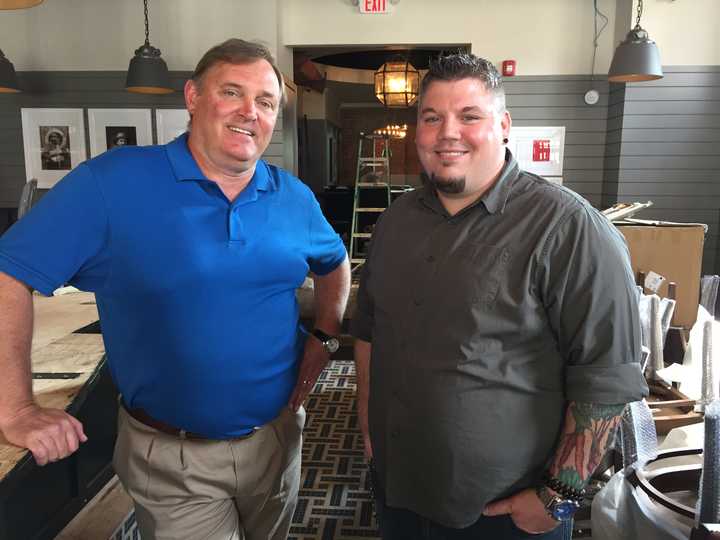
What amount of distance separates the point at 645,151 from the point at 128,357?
18.2 feet

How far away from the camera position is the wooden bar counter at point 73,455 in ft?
4.08

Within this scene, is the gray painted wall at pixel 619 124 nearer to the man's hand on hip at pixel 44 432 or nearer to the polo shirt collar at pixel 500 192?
the polo shirt collar at pixel 500 192

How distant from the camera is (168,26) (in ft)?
19.7

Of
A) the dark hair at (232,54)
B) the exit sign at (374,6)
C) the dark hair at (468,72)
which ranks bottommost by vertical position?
the dark hair at (468,72)

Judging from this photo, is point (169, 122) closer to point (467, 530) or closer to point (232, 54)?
point (232, 54)

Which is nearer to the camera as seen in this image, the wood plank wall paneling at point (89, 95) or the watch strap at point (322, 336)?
the watch strap at point (322, 336)

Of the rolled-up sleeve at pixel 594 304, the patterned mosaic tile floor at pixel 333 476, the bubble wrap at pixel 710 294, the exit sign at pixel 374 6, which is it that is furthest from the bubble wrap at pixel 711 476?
the exit sign at pixel 374 6

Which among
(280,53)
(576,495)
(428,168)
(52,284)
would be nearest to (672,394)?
(576,495)

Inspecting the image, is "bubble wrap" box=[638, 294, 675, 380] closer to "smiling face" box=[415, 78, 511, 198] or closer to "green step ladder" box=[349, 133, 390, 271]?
"smiling face" box=[415, 78, 511, 198]

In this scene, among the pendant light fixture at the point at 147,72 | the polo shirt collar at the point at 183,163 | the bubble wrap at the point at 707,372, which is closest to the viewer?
the polo shirt collar at the point at 183,163

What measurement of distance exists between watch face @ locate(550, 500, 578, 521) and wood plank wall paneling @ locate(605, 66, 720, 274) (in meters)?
5.15

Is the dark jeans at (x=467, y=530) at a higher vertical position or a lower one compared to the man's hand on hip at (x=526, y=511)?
lower

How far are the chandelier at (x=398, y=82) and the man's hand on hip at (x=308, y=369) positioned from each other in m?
5.60

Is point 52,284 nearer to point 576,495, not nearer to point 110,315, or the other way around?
point 110,315
